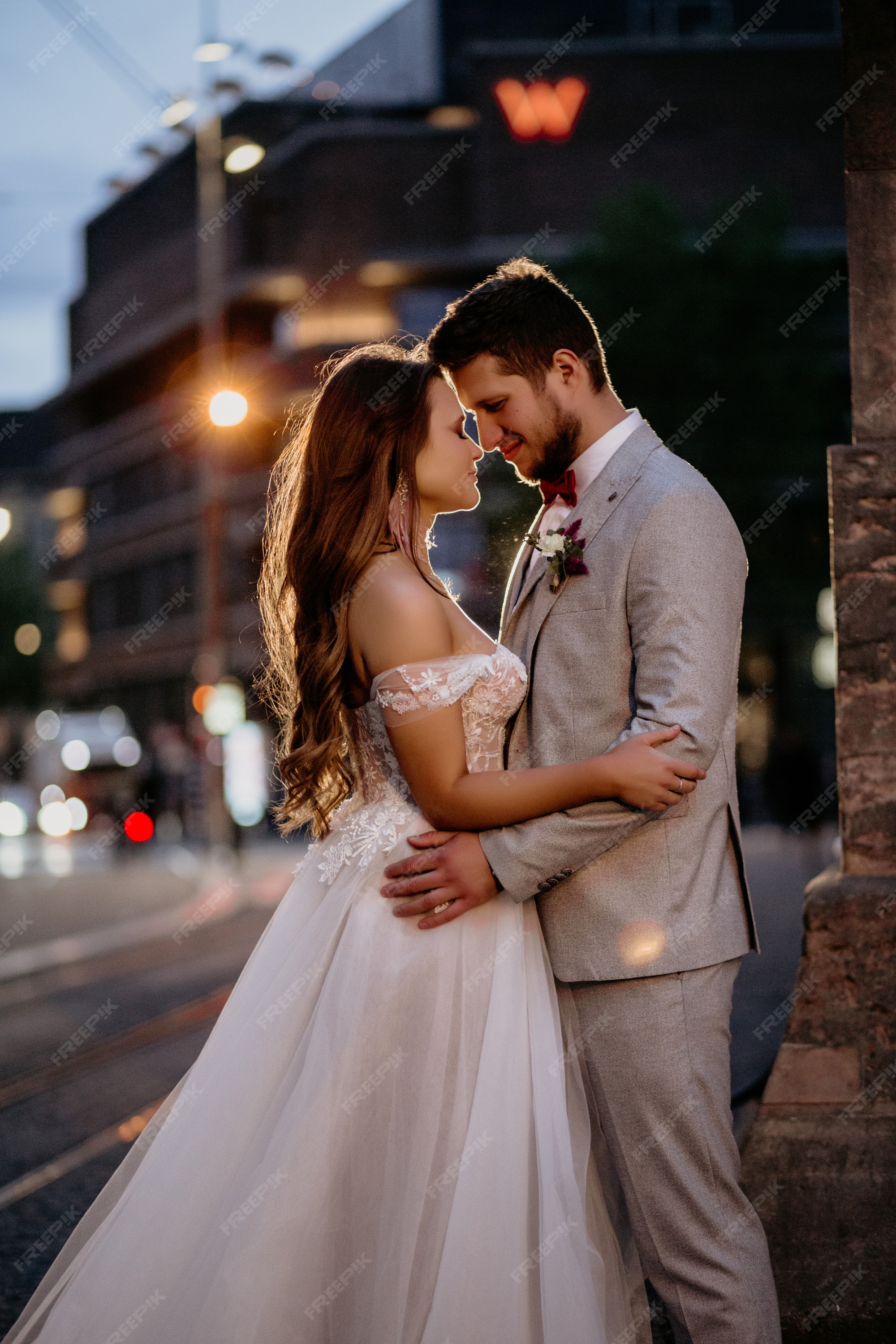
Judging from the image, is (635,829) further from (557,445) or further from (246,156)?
(246,156)

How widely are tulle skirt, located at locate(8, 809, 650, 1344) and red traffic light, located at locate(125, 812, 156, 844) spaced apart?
72.3 feet

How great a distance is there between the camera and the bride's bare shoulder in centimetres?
268

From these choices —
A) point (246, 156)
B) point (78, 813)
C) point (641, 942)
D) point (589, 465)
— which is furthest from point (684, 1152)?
point (78, 813)

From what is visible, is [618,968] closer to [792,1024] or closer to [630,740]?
[630,740]

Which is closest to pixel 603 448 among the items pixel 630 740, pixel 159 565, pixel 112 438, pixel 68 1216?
pixel 630 740

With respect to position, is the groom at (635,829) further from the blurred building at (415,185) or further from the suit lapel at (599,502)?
the blurred building at (415,185)

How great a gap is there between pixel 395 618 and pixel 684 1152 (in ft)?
3.85

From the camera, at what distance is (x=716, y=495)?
2695 mm

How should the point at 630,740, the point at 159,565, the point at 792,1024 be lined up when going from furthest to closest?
the point at 159,565, the point at 792,1024, the point at 630,740

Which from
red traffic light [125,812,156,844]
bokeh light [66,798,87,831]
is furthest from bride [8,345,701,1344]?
bokeh light [66,798,87,831]

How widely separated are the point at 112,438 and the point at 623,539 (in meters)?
46.6

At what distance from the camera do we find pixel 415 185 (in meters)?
33.5

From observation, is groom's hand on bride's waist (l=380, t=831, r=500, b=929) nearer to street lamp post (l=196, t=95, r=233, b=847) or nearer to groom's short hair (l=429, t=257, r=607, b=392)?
groom's short hair (l=429, t=257, r=607, b=392)

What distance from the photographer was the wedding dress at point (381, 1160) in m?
2.46
